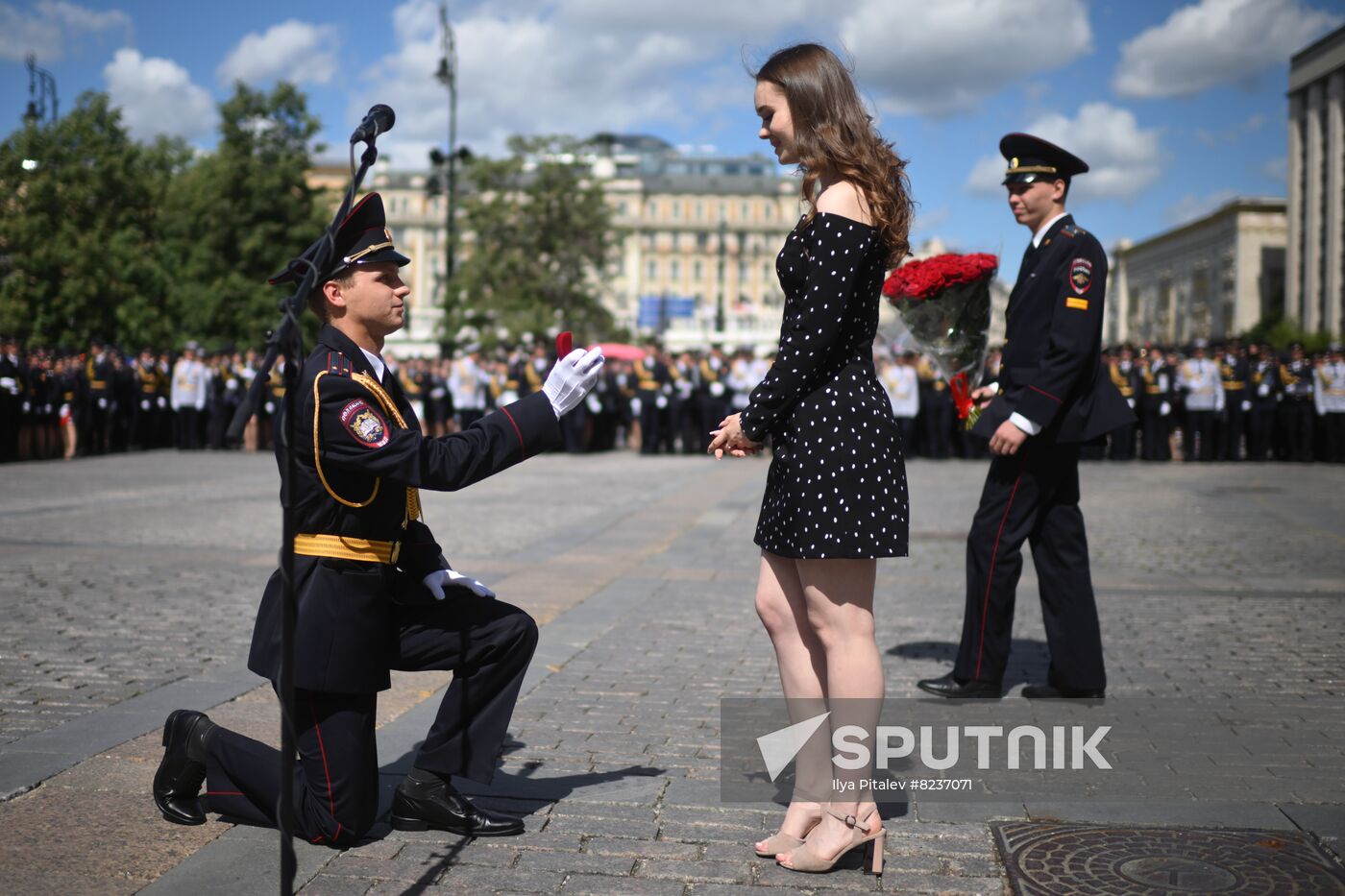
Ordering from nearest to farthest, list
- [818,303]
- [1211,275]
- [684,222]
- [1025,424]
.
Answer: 1. [818,303]
2. [1025,424]
3. [1211,275]
4. [684,222]

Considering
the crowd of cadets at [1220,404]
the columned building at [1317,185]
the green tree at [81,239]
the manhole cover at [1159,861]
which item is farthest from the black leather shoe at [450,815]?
the columned building at [1317,185]

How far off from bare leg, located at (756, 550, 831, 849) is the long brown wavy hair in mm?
964

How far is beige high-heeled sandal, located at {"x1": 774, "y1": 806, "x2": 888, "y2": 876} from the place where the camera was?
11.4 ft

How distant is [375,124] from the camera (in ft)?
Result: 10.3

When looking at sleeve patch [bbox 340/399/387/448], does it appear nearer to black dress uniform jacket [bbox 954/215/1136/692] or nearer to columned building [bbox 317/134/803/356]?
black dress uniform jacket [bbox 954/215/1136/692]

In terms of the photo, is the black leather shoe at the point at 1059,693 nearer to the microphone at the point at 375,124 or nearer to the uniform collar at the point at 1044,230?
the uniform collar at the point at 1044,230

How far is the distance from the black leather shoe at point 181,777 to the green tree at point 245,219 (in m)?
46.7

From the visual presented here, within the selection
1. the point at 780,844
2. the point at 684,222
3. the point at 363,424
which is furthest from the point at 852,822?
the point at 684,222

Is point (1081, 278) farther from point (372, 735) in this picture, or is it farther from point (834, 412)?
point (372, 735)

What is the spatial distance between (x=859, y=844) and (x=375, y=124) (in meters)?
2.23

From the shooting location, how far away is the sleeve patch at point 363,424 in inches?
137

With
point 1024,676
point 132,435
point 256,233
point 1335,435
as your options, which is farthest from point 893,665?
point 256,233

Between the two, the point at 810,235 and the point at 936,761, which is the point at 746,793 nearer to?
the point at 936,761

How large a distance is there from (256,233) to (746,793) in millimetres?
48756
